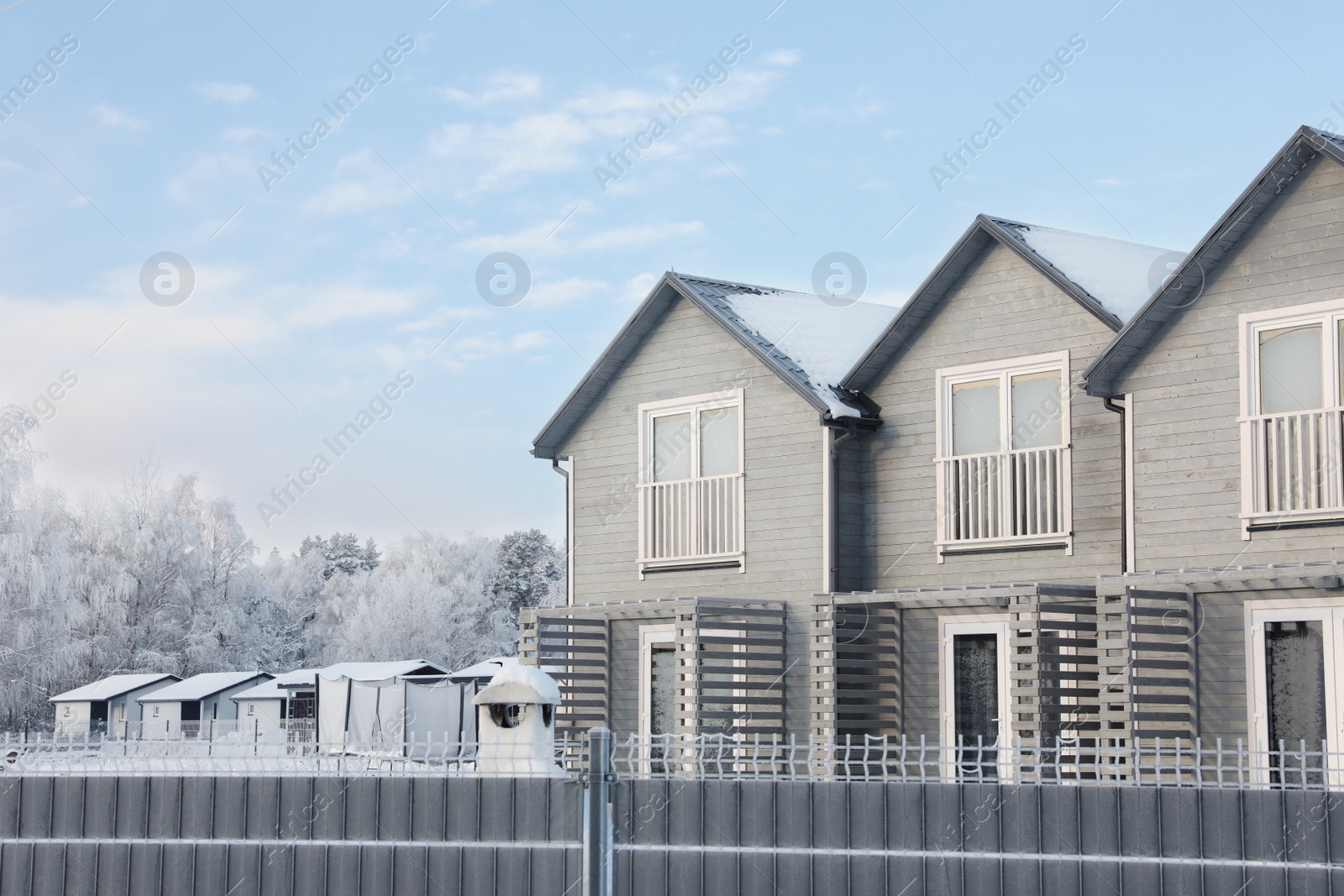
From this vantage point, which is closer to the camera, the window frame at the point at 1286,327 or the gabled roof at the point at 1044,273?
the window frame at the point at 1286,327

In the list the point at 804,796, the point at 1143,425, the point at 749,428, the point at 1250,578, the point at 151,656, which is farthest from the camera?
the point at 151,656

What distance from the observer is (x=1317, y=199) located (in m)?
14.6

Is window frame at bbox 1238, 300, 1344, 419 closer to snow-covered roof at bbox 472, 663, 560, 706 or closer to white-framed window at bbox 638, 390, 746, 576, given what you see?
white-framed window at bbox 638, 390, 746, 576

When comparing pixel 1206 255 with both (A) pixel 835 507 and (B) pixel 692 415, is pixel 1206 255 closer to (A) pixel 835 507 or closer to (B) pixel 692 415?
(A) pixel 835 507

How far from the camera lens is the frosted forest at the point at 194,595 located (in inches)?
1848

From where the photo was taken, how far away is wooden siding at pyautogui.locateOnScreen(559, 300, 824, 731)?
1866cm

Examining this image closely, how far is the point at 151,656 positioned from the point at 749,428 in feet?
137

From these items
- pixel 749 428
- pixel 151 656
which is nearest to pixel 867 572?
pixel 749 428

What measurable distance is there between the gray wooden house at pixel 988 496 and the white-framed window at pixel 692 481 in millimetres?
40

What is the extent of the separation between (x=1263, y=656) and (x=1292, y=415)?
7.90 ft

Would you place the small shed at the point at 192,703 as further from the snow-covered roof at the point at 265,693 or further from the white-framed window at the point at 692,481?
the white-framed window at the point at 692,481

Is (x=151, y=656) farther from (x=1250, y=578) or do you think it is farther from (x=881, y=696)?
(x=1250, y=578)

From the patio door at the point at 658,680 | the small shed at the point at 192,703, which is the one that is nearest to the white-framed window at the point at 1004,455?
the patio door at the point at 658,680

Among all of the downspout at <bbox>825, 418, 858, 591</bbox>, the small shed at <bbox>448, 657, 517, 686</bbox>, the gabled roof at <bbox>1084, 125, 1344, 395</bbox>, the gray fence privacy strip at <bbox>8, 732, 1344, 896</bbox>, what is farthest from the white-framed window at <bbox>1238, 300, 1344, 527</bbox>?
the small shed at <bbox>448, 657, 517, 686</bbox>
